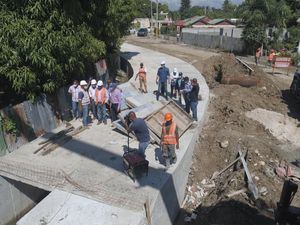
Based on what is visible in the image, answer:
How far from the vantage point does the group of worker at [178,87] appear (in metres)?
14.2

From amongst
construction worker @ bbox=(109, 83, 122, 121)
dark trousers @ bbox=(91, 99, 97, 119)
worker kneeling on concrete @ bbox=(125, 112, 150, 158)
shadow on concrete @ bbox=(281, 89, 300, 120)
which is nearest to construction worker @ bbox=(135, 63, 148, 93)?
dark trousers @ bbox=(91, 99, 97, 119)

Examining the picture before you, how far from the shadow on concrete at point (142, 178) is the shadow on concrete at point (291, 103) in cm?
1005

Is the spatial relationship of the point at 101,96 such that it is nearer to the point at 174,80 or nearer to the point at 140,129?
the point at 140,129

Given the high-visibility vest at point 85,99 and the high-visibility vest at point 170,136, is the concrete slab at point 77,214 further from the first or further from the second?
the high-visibility vest at point 85,99

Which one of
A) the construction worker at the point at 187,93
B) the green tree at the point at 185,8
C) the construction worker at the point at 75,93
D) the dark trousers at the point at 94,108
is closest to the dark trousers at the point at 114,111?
the dark trousers at the point at 94,108

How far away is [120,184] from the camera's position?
9.88 metres

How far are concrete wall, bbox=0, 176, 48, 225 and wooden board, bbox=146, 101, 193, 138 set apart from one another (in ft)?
15.0

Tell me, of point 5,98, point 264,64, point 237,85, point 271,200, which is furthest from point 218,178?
point 264,64

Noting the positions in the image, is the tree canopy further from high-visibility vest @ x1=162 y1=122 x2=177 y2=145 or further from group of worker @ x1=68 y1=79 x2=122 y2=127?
high-visibility vest @ x1=162 y1=122 x2=177 y2=145

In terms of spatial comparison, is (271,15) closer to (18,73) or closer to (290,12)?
(290,12)

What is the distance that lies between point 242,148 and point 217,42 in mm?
31235

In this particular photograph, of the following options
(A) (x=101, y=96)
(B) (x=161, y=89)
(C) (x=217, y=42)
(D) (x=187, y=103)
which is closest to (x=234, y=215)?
(D) (x=187, y=103)

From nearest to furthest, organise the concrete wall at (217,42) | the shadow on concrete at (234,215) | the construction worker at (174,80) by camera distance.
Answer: the shadow on concrete at (234,215), the construction worker at (174,80), the concrete wall at (217,42)

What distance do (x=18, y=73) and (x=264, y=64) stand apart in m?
24.8
